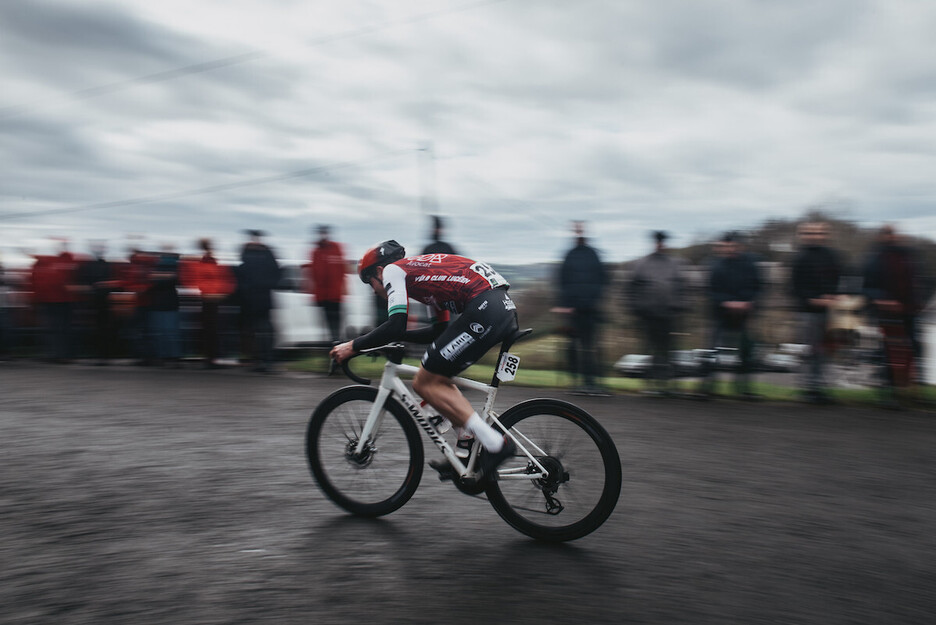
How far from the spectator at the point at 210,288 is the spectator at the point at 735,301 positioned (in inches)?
284

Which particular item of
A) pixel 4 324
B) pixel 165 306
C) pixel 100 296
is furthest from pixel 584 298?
pixel 4 324

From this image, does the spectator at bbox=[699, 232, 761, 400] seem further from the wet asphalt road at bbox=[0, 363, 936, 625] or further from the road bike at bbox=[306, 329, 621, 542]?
the road bike at bbox=[306, 329, 621, 542]

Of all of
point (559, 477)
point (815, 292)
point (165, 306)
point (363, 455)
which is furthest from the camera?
point (165, 306)

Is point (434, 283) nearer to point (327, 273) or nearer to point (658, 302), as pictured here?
point (658, 302)

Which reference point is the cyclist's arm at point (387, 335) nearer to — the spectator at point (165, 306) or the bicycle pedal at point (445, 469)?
the bicycle pedal at point (445, 469)

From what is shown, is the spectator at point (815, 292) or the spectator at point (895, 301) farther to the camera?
the spectator at point (815, 292)

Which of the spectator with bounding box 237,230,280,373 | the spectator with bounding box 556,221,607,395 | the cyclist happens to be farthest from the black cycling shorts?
the spectator with bounding box 237,230,280,373

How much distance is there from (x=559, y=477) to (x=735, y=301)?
18.8 ft

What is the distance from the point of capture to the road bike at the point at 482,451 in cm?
413

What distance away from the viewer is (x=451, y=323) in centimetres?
437

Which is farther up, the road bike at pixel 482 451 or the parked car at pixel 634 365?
the road bike at pixel 482 451

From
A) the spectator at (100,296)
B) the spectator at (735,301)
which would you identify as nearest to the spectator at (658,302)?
the spectator at (735,301)

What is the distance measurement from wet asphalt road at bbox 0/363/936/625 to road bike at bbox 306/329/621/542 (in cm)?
16

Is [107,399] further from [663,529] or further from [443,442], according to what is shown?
[663,529]
